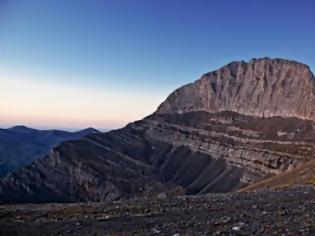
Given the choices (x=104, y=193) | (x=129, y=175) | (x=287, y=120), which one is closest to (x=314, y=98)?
(x=287, y=120)

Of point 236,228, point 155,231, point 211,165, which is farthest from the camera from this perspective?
point 211,165

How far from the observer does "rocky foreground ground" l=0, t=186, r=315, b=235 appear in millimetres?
16328

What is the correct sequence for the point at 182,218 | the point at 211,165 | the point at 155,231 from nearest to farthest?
the point at 155,231, the point at 182,218, the point at 211,165

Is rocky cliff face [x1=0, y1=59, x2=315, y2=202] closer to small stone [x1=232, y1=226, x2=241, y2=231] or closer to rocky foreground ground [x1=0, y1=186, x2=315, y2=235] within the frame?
rocky foreground ground [x1=0, y1=186, x2=315, y2=235]

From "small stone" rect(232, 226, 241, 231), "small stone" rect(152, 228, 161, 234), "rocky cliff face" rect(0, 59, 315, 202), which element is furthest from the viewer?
"rocky cliff face" rect(0, 59, 315, 202)

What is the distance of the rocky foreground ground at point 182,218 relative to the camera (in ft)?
53.6

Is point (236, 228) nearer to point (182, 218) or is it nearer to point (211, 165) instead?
point (182, 218)

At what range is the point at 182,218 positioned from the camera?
1902 cm

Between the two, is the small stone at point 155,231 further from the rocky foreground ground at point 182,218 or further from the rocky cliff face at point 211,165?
the rocky cliff face at point 211,165

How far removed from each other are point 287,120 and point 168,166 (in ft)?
171

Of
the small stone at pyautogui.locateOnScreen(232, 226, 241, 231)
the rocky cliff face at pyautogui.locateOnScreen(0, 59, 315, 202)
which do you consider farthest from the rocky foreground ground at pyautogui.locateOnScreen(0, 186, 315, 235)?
the rocky cliff face at pyautogui.locateOnScreen(0, 59, 315, 202)

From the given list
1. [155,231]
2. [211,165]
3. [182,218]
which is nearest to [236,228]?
[155,231]

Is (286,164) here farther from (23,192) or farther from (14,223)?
(14,223)

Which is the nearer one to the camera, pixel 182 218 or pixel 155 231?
pixel 155 231
